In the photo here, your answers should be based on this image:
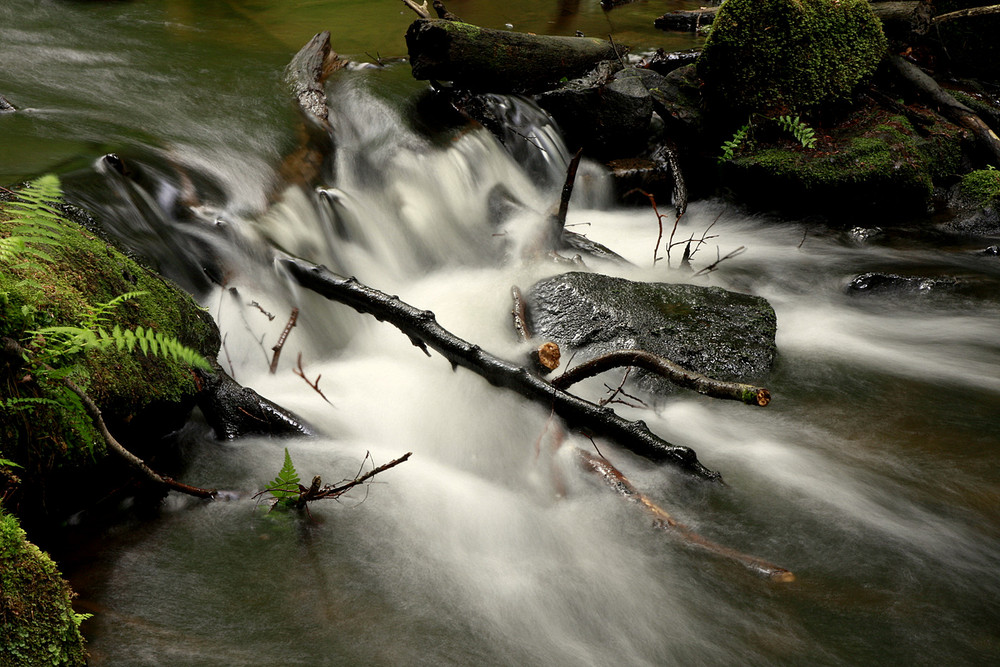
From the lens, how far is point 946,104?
8242 mm

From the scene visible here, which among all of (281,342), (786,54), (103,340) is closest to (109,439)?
(103,340)

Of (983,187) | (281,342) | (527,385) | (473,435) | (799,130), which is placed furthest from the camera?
(799,130)

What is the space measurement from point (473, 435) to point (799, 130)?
217 inches

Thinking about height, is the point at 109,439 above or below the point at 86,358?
below

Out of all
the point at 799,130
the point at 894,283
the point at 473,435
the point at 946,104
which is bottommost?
the point at 473,435

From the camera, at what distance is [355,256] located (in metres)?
5.92

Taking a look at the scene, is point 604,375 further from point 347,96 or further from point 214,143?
point 347,96

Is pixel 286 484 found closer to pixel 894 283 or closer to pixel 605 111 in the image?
pixel 894 283

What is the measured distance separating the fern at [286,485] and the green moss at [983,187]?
24.5 ft

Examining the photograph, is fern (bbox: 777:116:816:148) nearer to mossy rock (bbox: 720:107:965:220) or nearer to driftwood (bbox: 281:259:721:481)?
mossy rock (bbox: 720:107:965:220)

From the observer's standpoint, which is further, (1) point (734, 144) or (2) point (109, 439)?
(1) point (734, 144)

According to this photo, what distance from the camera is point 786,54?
7426 mm

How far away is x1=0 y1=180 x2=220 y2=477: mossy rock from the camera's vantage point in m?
2.42

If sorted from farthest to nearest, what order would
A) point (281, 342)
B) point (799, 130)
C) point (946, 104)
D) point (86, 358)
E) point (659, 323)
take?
point (946, 104), point (799, 130), point (659, 323), point (281, 342), point (86, 358)
